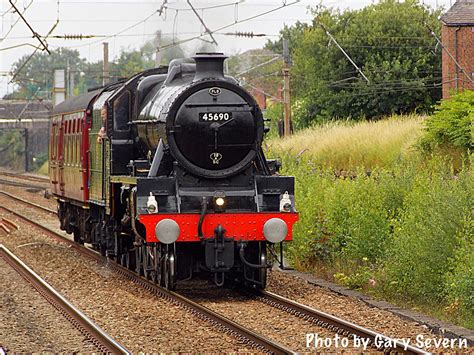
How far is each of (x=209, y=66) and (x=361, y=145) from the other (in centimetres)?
1356

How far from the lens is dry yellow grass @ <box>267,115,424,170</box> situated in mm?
25922

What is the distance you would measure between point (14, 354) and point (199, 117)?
4.92 m

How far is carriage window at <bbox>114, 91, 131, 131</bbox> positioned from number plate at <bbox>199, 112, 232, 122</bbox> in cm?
275

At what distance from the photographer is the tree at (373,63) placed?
43.3 meters

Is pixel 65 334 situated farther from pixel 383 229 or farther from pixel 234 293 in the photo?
pixel 383 229

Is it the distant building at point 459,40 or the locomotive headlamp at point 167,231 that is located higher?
the distant building at point 459,40

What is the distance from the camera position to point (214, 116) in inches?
543

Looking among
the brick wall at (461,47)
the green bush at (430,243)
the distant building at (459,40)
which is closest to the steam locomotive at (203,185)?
the green bush at (430,243)

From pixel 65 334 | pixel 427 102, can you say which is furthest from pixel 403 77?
pixel 65 334

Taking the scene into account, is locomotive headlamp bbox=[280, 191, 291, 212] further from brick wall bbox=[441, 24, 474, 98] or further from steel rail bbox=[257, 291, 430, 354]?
brick wall bbox=[441, 24, 474, 98]

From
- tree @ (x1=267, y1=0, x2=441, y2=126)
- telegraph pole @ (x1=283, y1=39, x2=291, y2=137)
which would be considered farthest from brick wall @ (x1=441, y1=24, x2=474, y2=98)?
telegraph pole @ (x1=283, y1=39, x2=291, y2=137)

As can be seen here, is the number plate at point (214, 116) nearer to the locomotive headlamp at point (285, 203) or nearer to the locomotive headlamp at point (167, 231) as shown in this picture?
the locomotive headlamp at point (285, 203)

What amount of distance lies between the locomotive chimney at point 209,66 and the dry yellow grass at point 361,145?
10119 mm

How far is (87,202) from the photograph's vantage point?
19.0 metres
